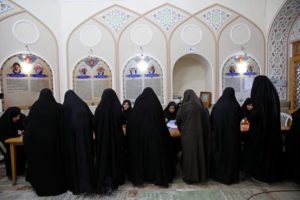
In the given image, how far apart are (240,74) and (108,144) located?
4.75 metres

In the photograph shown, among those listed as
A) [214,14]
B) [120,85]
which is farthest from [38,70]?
[214,14]

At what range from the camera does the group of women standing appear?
2.99 m

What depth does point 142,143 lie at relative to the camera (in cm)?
321

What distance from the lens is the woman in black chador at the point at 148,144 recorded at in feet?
10.4

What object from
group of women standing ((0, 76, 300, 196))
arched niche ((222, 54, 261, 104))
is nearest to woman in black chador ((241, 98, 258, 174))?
group of women standing ((0, 76, 300, 196))

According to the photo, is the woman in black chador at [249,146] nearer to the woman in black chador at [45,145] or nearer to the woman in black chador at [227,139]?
the woman in black chador at [227,139]

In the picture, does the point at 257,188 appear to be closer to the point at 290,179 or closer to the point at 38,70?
the point at 290,179

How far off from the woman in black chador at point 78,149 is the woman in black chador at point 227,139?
1.85 metres

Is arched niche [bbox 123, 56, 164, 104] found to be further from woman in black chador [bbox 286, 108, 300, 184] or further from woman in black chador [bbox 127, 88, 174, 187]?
woman in black chador [bbox 286, 108, 300, 184]

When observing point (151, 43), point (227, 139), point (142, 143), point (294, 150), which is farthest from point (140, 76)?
point (294, 150)

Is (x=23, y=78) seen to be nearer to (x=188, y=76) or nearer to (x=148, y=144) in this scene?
(x=148, y=144)

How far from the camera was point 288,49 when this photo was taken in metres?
6.00

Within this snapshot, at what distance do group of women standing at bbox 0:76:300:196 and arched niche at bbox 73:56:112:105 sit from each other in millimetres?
3169

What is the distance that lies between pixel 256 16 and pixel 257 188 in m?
4.89
